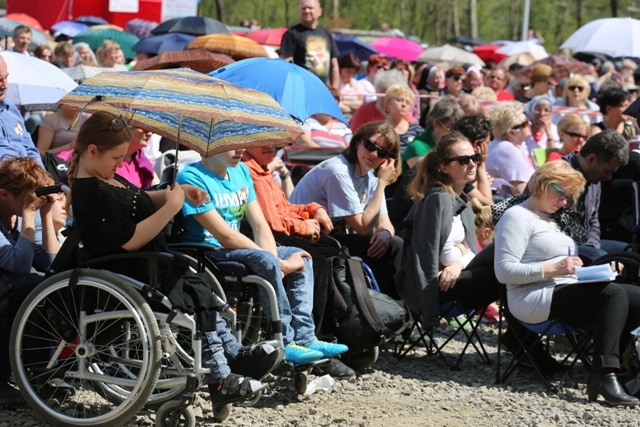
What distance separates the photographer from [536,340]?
7.08 metres

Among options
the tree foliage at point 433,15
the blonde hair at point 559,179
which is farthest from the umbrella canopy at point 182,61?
the tree foliage at point 433,15

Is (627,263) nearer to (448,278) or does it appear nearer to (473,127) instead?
(448,278)

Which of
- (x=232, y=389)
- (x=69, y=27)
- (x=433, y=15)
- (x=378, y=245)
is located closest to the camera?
(x=232, y=389)

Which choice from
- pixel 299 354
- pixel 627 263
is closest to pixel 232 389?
pixel 299 354

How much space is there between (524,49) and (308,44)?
16.3 meters

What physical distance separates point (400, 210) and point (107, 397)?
3.49 meters

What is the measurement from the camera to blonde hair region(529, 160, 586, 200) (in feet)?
23.1

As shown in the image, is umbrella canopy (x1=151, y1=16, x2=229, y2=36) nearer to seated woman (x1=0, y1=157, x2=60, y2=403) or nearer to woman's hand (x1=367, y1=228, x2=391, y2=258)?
woman's hand (x1=367, y1=228, x2=391, y2=258)

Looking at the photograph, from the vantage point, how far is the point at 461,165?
304 inches

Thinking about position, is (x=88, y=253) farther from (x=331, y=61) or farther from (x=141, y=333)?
(x=331, y=61)

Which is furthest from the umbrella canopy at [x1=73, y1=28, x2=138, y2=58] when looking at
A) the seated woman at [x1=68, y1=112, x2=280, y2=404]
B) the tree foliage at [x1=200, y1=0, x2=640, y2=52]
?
the tree foliage at [x1=200, y1=0, x2=640, y2=52]

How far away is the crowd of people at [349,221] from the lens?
549 centimetres

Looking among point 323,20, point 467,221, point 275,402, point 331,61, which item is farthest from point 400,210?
point 323,20

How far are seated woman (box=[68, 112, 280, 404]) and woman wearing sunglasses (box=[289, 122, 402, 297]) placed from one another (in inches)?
95.3
